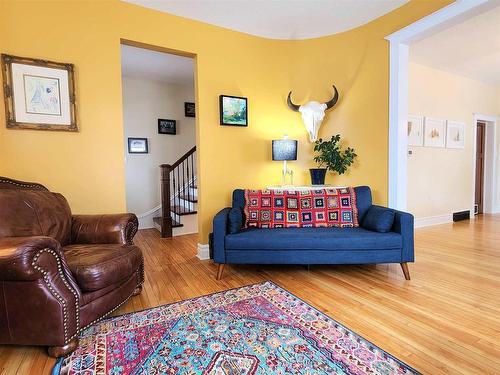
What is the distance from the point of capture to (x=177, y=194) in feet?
17.4

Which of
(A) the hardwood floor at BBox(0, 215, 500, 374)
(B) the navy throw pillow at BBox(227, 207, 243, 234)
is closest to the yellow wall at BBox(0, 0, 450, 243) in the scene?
(B) the navy throw pillow at BBox(227, 207, 243, 234)

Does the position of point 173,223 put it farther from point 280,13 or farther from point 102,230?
point 280,13

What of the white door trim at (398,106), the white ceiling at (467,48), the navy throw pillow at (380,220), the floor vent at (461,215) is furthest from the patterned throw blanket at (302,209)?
the floor vent at (461,215)

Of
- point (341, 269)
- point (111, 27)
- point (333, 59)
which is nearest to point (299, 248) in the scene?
point (341, 269)

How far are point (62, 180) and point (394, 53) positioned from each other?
11.8 ft

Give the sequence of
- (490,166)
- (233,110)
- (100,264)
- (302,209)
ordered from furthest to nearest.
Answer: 1. (490,166)
2. (233,110)
3. (302,209)
4. (100,264)

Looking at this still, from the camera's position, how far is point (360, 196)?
2975 mm

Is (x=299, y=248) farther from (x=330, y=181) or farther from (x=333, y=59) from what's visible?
(x=333, y=59)

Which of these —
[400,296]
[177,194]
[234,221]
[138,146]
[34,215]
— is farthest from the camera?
[177,194]

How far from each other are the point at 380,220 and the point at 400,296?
0.70 metres

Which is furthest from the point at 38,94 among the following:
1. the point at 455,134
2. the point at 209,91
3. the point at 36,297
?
the point at 455,134

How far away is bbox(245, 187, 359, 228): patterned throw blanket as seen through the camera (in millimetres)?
2902

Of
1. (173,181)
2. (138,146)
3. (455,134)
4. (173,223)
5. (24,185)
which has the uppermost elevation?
(455,134)

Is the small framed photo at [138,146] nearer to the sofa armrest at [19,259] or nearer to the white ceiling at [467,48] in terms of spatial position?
the sofa armrest at [19,259]
